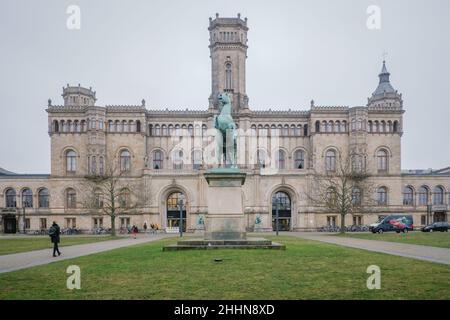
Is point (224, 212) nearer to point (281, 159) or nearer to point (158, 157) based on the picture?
point (158, 157)

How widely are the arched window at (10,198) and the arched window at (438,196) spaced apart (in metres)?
71.5

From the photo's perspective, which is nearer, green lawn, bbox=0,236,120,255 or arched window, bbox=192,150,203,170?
green lawn, bbox=0,236,120,255

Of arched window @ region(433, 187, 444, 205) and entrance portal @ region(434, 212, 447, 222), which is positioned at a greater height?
arched window @ region(433, 187, 444, 205)

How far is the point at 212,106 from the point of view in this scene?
69.1m

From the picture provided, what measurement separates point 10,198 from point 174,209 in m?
27.7

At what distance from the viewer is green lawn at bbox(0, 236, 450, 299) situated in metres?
10.1

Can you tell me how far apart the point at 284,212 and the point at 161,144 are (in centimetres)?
2406

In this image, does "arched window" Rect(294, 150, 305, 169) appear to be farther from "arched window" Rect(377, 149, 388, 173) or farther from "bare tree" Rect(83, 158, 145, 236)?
"bare tree" Rect(83, 158, 145, 236)

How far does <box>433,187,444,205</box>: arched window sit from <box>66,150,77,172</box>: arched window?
203 ft

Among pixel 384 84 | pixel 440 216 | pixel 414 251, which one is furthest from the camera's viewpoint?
pixel 384 84

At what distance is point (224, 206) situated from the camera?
22.1 metres

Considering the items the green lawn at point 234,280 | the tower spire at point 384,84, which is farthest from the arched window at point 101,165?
the tower spire at point 384,84

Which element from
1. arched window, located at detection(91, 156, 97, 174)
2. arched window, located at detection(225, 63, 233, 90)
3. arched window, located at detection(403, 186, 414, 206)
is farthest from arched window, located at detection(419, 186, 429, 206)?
arched window, located at detection(91, 156, 97, 174)

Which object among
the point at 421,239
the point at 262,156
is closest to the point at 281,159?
the point at 262,156
